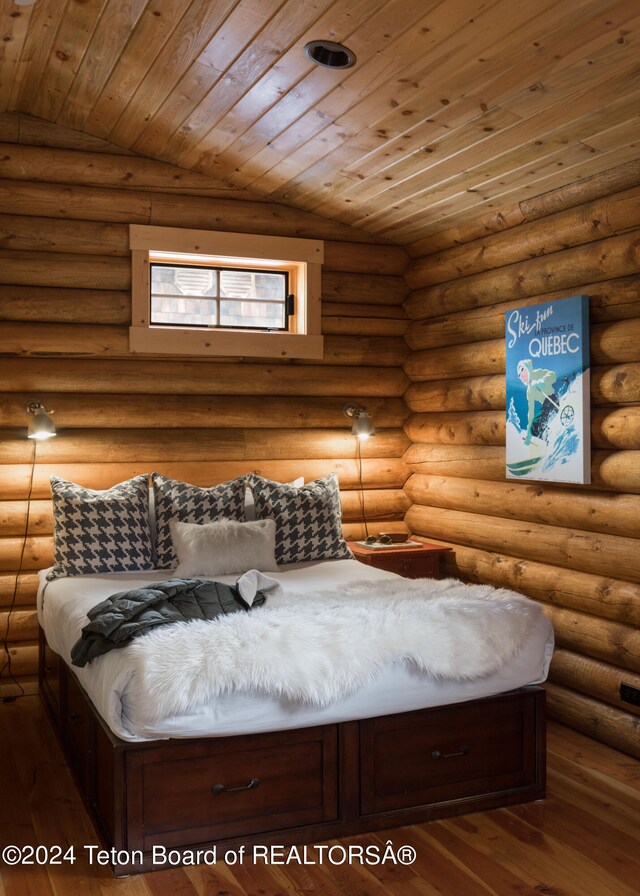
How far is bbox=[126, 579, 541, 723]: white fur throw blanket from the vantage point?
113 inches

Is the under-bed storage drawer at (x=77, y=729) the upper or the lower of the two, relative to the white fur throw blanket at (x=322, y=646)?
lower

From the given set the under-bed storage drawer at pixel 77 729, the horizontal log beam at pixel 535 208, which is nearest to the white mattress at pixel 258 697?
the under-bed storage drawer at pixel 77 729

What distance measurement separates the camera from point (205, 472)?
536 cm

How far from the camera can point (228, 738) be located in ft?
9.77

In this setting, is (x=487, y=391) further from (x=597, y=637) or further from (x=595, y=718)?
(x=595, y=718)

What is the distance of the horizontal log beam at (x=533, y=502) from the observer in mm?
4004

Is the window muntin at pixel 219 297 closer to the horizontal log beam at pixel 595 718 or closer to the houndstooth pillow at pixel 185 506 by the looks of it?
the houndstooth pillow at pixel 185 506

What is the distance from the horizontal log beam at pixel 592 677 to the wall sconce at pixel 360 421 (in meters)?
1.88

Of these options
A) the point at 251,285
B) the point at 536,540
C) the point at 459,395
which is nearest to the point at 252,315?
the point at 251,285

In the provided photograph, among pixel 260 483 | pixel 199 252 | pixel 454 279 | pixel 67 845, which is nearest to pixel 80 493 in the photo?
pixel 260 483

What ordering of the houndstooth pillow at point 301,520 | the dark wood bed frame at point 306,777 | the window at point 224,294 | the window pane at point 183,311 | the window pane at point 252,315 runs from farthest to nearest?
the window pane at point 252,315 → the window pane at point 183,311 → the window at point 224,294 → the houndstooth pillow at point 301,520 → the dark wood bed frame at point 306,777

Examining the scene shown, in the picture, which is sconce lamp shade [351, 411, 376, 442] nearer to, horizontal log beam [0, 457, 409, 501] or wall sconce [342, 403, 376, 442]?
wall sconce [342, 403, 376, 442]

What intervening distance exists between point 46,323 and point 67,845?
2.99 metres

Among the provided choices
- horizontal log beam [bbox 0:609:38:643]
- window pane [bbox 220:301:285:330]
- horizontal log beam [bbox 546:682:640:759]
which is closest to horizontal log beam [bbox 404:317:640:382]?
window pane [bbox 220:301:285:330]
